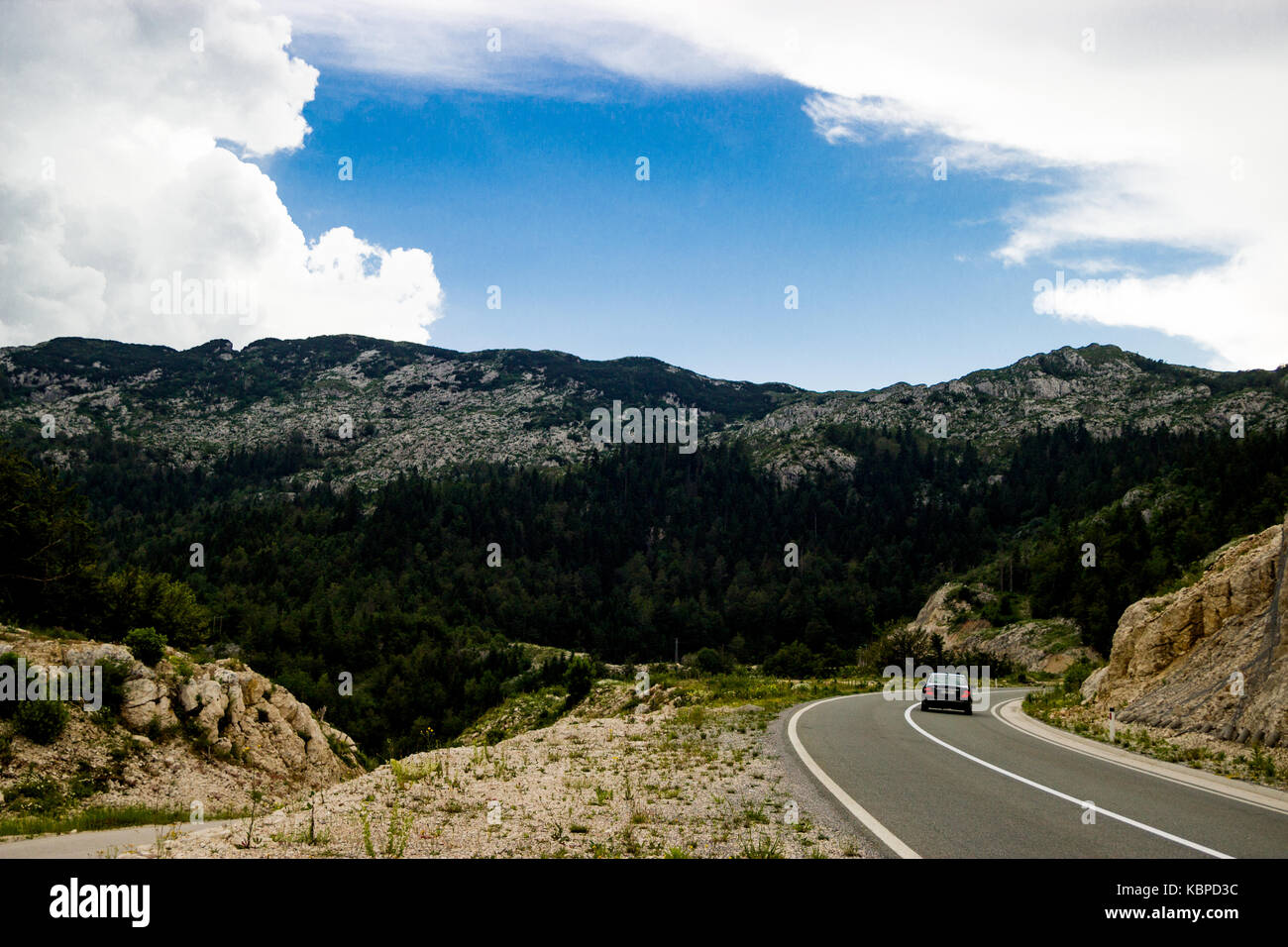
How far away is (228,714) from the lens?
21812mm

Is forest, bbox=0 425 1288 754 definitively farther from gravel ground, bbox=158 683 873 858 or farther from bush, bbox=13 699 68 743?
gravel ground, bbox=158 683 873 858

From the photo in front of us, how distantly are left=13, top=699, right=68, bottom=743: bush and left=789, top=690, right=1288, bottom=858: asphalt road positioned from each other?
16638 millimetres

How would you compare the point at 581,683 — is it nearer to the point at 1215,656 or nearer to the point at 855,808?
the point at 1215,656

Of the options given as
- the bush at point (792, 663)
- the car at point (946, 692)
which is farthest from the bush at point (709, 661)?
the car at point (946, 692)

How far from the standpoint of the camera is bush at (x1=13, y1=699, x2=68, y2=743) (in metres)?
16.5

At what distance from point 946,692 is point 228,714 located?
2234 centimetres

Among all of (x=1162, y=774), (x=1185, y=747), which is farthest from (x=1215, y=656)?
(x=1162, y=774)

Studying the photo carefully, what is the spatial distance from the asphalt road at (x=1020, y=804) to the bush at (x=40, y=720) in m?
16.6

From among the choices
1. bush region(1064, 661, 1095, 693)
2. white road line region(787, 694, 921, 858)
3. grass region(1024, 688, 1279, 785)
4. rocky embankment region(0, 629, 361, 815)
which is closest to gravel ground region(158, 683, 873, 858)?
white road line region(787, 694, 921, 858)

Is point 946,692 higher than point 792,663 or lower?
higher

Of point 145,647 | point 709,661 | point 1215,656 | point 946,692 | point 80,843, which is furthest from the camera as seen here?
point 709,661

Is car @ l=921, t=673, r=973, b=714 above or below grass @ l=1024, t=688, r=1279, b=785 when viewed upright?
below

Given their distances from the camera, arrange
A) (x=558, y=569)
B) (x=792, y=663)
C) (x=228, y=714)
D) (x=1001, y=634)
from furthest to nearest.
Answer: (x=558, y=569)
(x=1001, y=634)
(x=792, y=663)
(x=228, y=714)

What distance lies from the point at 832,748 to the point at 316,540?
173m
